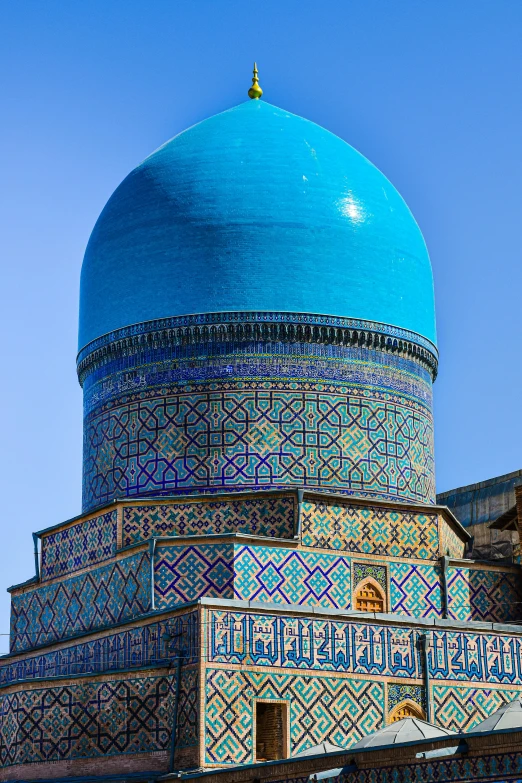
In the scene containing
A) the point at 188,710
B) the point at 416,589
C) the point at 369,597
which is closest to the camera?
the point at 188,710

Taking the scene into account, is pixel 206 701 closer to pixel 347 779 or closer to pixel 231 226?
pixel 347 779

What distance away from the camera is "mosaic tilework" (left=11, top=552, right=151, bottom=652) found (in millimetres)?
13773

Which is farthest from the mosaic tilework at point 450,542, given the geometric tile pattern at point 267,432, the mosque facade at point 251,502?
the geometric tile pattern at point 267,432

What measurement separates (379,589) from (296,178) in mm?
4629

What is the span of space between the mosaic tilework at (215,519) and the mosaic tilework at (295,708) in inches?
70.8

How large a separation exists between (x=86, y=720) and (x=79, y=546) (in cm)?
228

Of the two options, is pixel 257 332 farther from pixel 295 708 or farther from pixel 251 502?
pixel 295 708

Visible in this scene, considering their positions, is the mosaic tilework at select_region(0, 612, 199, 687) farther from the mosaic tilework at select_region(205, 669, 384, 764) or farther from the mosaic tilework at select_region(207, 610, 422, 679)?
the mosaic tilework at select_region(205, 669, 384, 764)

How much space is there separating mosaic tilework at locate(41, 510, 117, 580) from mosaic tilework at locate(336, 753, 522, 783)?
4.89 meters

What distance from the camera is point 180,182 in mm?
15617

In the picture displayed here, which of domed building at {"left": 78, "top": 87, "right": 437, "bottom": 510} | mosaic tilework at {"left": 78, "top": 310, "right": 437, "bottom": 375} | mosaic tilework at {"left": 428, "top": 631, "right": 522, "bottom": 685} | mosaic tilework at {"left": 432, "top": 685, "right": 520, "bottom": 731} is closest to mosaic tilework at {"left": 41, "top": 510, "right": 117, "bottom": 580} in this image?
domed building at {"left": 78, "top": 87, "right": 437, "bottom": 510}

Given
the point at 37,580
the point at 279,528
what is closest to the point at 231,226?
the point at 279,528

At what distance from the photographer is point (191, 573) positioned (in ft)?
44.3

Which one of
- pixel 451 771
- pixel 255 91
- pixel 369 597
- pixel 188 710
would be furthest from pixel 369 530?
pixel 255 91
